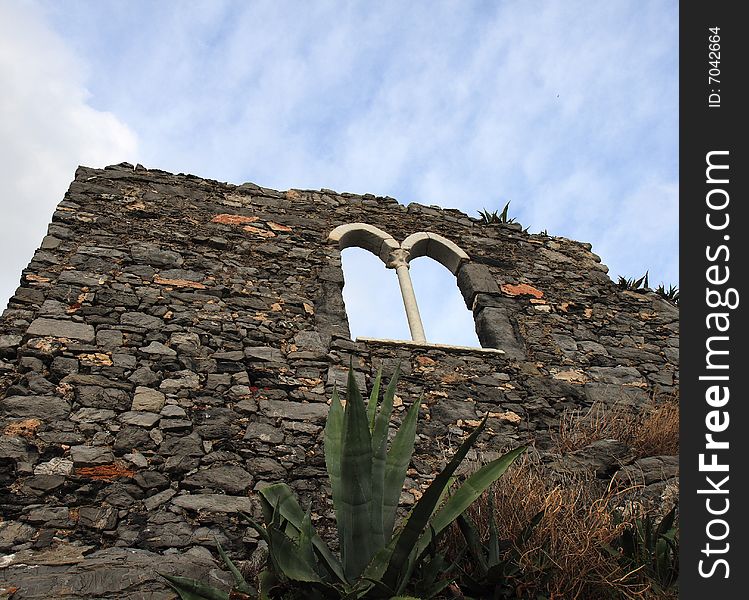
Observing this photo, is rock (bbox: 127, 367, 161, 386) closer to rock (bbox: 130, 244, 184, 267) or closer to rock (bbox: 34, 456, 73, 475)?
rock (bbox: 34, 456, 73, 475)

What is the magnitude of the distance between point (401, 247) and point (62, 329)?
8.80 ft

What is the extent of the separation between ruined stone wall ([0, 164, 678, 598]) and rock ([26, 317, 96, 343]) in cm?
1

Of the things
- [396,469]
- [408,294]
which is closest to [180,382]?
[396,469]

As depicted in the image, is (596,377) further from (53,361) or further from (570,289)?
(53,361)

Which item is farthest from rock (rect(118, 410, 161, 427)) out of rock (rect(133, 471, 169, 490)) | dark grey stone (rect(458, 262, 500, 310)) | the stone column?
dark grey stone (rect(458, 262, 500, 310))

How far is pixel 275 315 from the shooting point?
4.64 metres

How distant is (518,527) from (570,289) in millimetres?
3124

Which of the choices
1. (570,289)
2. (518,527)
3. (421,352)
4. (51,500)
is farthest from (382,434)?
(570,289)

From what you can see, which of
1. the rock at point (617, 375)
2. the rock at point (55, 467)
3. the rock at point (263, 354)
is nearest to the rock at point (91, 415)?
the rock at point (55, 467)

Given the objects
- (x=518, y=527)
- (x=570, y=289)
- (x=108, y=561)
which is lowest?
(x=108, y=561)

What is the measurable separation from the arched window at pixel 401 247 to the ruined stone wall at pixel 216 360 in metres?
0.12

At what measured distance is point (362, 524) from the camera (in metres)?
2.59

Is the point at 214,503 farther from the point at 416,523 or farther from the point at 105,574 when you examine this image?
the point at 416,523

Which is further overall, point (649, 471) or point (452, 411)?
point (452, 411)
